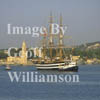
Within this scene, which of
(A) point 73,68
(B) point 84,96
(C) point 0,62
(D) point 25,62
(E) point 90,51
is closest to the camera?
(B) point 84,96

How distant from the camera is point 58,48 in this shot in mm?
69000

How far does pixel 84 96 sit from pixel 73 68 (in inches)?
1428

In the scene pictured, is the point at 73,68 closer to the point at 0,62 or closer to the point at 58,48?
the point at 58,48

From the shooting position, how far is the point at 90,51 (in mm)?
162125

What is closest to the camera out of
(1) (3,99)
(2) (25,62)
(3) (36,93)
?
(1) (3,99)

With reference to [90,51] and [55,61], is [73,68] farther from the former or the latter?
[90,51]

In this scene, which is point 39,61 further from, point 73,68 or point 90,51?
point 90,51

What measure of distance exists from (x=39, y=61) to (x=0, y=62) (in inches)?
2744

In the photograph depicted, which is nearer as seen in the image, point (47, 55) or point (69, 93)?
point (69, 93)

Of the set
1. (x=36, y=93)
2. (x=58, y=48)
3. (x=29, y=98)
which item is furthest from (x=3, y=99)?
(x=58, y=48)

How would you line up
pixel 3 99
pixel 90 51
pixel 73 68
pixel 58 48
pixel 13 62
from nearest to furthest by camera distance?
pixel 3 99, pixel 73 68, pixel 58 48, pixel 13 62, pixel 90 51

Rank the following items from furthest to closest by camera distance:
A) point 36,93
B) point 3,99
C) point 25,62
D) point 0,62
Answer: point 0,62 → point 25,62 → point 36,93 → point 3,99

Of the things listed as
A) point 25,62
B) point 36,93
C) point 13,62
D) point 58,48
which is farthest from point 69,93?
point 13,62

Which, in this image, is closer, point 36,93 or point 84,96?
point 84,96
